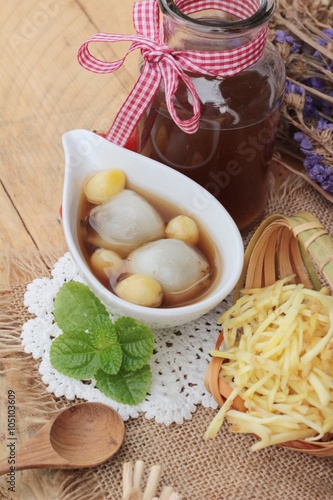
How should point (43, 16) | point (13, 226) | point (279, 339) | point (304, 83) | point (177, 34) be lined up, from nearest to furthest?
point (279, 339) → point (177, 34) → point (13, 226) → point (304, 83) → point (43, 16)

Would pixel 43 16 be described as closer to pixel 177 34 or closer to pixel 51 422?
pixel 177 34

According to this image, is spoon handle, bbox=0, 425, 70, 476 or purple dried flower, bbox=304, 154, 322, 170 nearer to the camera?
spoon handle, bbox=0, 425, 70, 476

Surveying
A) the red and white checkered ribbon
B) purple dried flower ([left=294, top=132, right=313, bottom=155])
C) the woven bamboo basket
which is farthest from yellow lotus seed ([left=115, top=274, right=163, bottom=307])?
purple dried flower ([left=294, top=132, right=313, bottom=155])

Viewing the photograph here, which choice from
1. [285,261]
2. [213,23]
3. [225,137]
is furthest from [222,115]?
[285,261]

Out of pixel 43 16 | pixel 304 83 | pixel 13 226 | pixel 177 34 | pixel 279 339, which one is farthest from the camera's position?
pixel 43 16

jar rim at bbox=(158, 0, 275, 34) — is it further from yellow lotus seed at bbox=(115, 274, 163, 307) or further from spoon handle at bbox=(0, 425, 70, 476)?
spoon handle at bbox=(0, 425, 70, 476)

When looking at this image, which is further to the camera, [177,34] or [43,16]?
[43,16]

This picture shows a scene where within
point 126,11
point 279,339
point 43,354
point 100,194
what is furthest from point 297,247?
point 126,11

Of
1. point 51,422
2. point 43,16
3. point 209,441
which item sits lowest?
point 209,441

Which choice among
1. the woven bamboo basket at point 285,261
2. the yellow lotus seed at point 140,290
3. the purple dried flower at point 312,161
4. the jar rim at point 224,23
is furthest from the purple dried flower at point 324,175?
the yellow lotus seed at point 140,290
